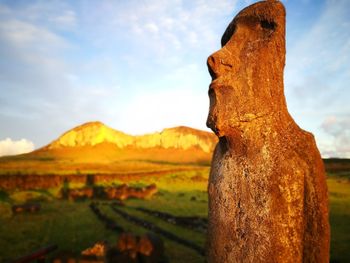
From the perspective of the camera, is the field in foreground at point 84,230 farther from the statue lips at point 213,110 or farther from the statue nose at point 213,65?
the statue nose at point 213,65

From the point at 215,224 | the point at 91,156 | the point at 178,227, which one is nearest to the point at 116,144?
the point at 91,156

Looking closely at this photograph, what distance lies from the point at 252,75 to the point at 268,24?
1.51 ft

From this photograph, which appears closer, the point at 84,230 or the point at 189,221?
the point at 84,230

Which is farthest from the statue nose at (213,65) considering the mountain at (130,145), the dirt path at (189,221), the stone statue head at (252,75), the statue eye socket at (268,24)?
the mountain at (130,145)

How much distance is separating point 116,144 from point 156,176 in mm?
54505

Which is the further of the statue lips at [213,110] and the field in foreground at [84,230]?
the field in foreground at [84,230]

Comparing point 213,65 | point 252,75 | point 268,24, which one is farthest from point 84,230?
point 268,24

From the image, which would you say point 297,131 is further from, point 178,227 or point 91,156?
point 91,156

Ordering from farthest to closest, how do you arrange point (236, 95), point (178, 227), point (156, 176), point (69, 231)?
1. point (156, 176)
2. point (178, 227)
3. point (69, 231)
4. point (236, 95)

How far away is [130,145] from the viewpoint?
316 ft

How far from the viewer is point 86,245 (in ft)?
34.7

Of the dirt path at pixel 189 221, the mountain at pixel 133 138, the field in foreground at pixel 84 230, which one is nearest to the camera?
the field in foreground at pixel 84 230

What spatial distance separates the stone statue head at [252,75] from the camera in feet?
7.92

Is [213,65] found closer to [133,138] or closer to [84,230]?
[84,230]
